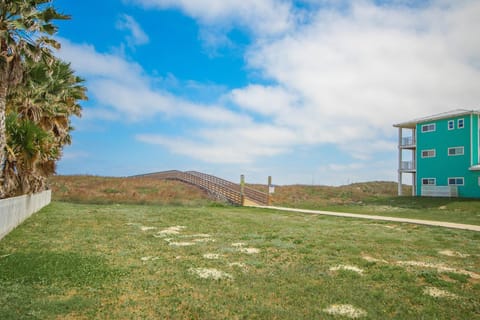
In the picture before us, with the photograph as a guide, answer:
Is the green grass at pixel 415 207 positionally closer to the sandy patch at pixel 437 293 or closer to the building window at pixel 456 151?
the building window at pixel 456 151

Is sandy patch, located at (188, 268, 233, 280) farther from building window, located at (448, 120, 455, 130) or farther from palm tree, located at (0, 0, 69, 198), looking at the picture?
building window, located at (448, 120, 455, 130)

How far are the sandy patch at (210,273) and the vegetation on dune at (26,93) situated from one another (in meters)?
10.5

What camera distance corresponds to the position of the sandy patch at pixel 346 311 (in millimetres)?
5642

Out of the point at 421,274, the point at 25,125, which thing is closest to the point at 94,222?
the point at 25,125

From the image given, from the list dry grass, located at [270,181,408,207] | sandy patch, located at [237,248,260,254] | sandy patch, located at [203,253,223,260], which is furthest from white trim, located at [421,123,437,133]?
sandy patch, located at [203,253,223,260]

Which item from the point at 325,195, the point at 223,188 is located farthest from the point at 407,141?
the point at 223,188

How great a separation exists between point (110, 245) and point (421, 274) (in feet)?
30.1

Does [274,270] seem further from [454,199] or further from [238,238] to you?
[454,199]

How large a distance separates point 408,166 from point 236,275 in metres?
40.4

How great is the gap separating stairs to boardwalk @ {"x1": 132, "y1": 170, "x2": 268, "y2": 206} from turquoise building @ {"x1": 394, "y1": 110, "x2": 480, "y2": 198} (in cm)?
1971

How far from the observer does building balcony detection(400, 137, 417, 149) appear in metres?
41.8

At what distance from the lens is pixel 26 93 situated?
57.7 feet

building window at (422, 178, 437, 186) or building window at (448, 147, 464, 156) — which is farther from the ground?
building window at (448, 147, 464, 156)

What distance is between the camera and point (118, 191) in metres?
38.3
